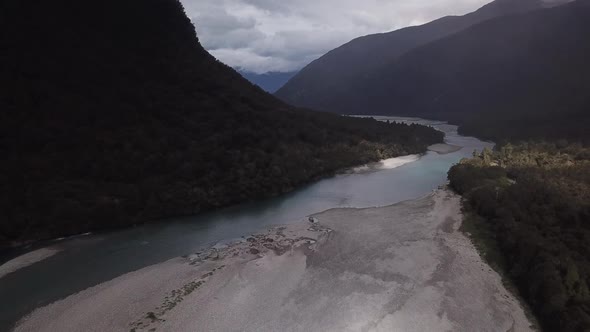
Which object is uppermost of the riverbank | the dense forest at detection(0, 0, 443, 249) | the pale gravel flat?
the dense forest at detection(0, 0, 443, 249)

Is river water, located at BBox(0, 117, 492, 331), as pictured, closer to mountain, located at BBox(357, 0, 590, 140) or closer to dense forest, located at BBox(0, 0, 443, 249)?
dense forest, located at BBox(0, 0, 443, 249)

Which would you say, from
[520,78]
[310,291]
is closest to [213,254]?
[310,291]

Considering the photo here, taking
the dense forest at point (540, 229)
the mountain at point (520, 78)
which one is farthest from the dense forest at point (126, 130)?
the mountain at point (520, 78)

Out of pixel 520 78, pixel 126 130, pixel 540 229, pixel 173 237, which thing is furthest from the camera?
pixel 520 78

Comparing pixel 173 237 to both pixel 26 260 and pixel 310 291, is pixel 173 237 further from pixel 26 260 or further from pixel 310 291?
pixel 310 291

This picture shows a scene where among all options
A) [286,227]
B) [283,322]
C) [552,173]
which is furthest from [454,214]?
[283,322]

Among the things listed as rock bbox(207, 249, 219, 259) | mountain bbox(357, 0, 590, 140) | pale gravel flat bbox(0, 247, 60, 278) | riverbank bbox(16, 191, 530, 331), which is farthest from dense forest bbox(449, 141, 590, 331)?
mountain bbox(357, 0, 590, 140)

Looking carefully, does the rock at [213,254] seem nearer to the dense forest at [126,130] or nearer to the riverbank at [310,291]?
the riverbank at [310,291]

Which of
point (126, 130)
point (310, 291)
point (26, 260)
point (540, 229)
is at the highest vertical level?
point (126, 130)
